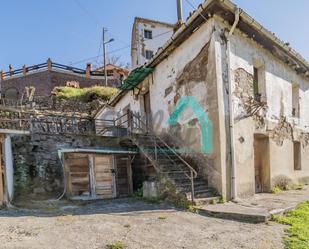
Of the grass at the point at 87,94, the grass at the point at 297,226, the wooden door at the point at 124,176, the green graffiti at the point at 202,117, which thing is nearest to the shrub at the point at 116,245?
the grass at the point at 297,226

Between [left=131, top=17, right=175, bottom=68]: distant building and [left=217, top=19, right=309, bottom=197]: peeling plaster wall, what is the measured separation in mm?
20672

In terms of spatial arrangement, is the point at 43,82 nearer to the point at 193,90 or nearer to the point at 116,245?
the point at 193,90

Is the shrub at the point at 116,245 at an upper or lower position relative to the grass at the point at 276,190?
upper

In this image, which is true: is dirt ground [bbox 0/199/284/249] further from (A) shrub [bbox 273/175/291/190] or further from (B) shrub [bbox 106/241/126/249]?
(A) shrub [bbox 273/175/291/190]

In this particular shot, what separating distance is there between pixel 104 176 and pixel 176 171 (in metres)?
3.07

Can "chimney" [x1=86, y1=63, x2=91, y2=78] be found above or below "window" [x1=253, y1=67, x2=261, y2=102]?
above

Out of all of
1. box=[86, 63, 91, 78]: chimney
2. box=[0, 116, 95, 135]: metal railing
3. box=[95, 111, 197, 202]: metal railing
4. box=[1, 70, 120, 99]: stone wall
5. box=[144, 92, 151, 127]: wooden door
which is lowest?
box=[95, 111, 197, 202]: metal railing

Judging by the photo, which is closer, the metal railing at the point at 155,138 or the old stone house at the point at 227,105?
the old stone house at the point at 227,105

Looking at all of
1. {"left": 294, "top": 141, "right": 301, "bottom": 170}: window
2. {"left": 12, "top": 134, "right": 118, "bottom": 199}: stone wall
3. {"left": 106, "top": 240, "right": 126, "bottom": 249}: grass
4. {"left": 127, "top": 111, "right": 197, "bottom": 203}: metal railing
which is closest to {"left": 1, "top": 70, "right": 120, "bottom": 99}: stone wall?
{"left": 127, "top": 111, "right": 197, "bottom": 203}: metal railing

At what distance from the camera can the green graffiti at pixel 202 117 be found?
29.7 feet

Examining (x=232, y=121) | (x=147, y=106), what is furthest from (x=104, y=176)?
(x=232, y=121)

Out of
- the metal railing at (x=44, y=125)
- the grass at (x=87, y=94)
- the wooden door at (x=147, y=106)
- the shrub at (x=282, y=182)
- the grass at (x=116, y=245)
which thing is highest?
the grass at (x=87, y=94)

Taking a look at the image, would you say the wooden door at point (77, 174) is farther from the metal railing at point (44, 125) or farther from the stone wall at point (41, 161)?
the metal railing at point (44, 125)

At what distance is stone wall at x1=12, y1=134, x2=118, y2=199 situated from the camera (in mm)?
10453
